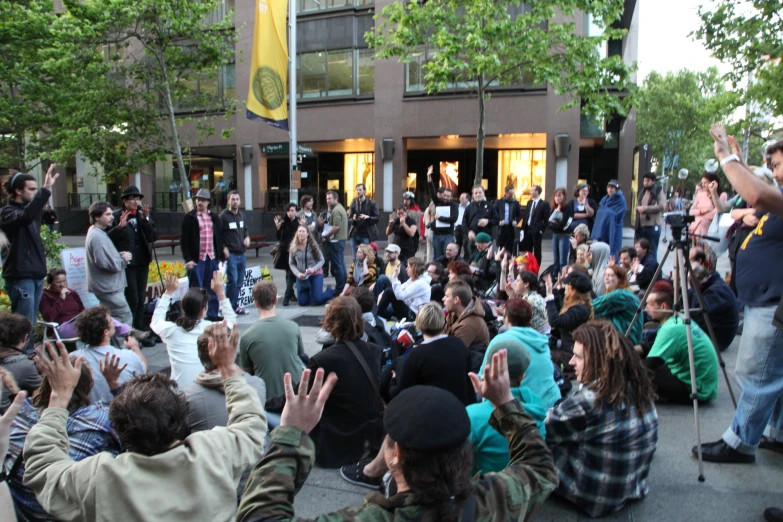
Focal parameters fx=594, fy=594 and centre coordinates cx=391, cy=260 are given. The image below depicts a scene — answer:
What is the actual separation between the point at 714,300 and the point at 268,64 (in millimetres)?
11118

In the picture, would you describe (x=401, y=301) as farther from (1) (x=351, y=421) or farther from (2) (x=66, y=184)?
(2) (x=66, y=184)

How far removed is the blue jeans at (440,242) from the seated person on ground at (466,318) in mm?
6503

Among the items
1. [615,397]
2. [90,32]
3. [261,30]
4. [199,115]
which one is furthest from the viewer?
[199,115]

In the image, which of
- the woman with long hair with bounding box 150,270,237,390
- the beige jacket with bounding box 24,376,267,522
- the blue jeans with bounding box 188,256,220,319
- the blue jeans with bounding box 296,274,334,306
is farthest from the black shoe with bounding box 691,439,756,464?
the blue jeans with bounding box 296,274,334,306

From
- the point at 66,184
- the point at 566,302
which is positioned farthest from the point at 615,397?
the point at 66,184

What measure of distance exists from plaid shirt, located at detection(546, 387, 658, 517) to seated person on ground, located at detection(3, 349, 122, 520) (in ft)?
7.71

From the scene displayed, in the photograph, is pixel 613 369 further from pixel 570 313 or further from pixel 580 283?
pixel 580 283

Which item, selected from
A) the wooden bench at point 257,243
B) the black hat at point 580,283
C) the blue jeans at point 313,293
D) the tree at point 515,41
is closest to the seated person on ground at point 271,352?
the black hat at point 580,283

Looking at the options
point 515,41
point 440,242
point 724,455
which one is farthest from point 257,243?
point 724,455

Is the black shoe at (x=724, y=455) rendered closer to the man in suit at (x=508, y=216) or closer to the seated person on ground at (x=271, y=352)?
the seated person on ground at (x=271, y=352)

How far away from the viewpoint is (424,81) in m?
21.3

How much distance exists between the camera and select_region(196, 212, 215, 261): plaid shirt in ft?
28.9

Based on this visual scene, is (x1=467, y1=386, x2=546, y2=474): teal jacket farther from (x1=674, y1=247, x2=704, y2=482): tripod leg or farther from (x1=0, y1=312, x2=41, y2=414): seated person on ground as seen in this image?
(x1=0, y1=312, x2=41, y2=414): seated person on ground

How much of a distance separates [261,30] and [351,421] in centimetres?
1169
